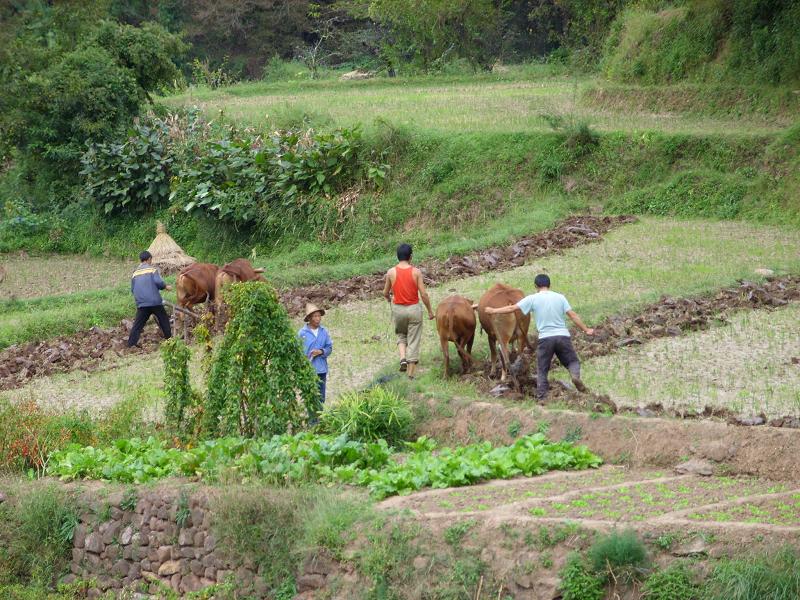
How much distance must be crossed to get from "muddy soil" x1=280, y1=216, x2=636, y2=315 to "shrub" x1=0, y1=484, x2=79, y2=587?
324 inches

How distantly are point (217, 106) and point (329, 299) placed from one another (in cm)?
2058

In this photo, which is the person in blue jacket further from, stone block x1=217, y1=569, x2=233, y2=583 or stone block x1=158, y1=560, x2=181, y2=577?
stone block x1=217, y1=569, x2=233, y2=583

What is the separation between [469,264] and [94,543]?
11729 mm

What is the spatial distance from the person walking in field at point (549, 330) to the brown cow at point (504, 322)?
0.82m

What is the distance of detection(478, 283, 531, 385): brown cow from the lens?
1419 centimetres

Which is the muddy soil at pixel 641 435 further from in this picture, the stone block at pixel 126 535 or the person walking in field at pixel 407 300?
the stone block at pixel 126 535

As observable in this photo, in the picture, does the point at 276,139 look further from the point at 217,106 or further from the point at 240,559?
the point at 240,559

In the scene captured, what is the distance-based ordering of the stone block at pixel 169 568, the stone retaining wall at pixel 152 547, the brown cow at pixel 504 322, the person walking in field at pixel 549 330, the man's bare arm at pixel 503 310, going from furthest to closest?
the brown cow at pixel 504 322
the man's bare arm at pixel 503 310
the person walking in field at pixel 549 330
the stone block at pixel 169 568
the stone retaining wall at pixel 152 547

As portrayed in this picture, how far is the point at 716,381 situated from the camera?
14055 mm

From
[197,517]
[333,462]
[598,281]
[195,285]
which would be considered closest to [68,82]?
[195,285]

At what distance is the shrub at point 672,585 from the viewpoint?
8969mm

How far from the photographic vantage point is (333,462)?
474 inches

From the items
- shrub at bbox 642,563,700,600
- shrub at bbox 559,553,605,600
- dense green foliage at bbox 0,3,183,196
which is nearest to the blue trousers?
shrub at bbox 559,553,605,600

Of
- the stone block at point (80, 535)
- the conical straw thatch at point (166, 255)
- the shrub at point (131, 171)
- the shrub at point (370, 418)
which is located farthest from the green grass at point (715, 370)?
the shrub at point (131, 171)
